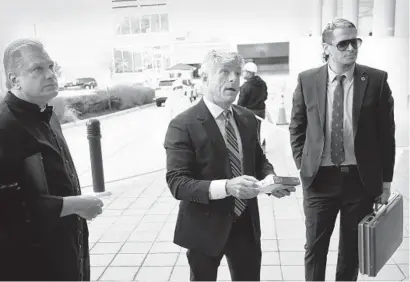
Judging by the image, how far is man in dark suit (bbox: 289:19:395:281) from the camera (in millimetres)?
2275

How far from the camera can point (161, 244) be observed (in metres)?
3.70

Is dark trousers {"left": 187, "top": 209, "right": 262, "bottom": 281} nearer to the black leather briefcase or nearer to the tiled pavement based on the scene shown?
the black leather briefcase

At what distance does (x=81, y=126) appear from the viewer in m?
11.7

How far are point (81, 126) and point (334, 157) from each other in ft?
33.3

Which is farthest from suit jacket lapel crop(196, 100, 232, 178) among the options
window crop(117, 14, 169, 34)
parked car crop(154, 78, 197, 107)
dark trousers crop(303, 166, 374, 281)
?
parked car crop(154, 78, 197, 107)

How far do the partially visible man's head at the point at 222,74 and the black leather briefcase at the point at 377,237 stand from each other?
3.03ft

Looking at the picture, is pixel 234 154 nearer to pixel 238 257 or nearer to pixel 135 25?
pixel 238 257

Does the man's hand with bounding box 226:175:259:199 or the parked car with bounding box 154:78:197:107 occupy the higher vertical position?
the man's hand with bounding box 226:175:259:199

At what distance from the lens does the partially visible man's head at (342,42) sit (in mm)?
2252

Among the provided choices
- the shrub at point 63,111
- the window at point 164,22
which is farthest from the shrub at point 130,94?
the window at point 164,22

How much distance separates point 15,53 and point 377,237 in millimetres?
1739

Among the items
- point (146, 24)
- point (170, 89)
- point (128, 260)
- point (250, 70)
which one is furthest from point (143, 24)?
point (170, 89)

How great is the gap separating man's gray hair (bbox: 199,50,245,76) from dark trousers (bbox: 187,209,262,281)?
0.61 metres

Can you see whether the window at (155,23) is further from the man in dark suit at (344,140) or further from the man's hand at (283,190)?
the man's hand at (283,190)
